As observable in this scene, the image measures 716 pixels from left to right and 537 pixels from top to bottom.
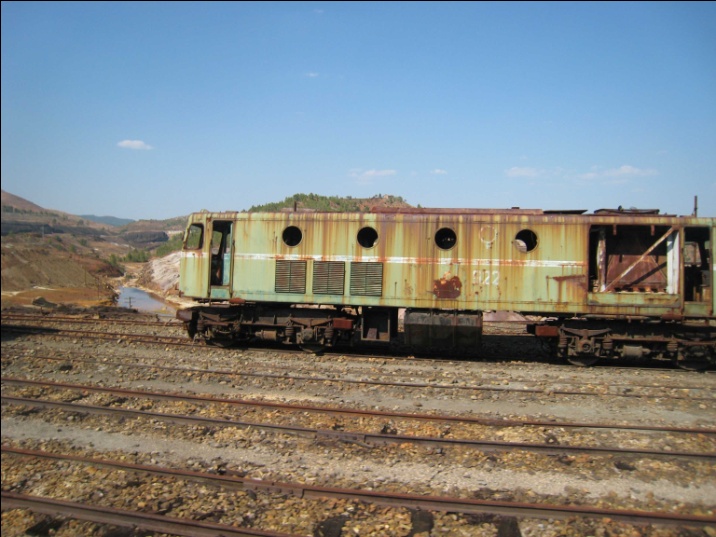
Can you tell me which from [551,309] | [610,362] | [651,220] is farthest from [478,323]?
[651,220]

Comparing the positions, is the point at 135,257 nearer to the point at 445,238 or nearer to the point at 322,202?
the point at 322,202

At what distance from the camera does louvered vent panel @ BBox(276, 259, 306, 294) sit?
12844 mm

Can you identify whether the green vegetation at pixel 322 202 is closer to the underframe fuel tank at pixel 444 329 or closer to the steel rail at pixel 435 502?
the underframe fuel tank at pixel 444 329

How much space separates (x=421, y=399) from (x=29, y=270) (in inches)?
281

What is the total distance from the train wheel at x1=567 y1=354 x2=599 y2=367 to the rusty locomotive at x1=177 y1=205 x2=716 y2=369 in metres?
0.03

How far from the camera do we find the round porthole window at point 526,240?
11.9m

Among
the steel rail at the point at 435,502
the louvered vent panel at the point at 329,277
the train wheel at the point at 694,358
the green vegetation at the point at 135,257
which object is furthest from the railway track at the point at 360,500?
the green vegetation at the point at 135,257

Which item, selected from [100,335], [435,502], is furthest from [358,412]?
[100,335]

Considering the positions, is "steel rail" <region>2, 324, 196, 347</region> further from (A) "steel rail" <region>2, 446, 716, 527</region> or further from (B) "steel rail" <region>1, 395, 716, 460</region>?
(A) "steel rail" <region>2, 446, 716, 527</region>

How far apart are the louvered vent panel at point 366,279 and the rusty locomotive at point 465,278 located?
0.09 feet

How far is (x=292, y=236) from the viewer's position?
13.2m

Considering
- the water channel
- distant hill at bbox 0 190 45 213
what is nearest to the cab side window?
distant hill at bbox 0 190 45 213

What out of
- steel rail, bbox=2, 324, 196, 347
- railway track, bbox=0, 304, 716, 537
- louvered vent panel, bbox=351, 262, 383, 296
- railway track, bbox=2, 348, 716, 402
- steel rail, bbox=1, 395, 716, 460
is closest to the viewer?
railway track, bbox=0, 304, 716, 537

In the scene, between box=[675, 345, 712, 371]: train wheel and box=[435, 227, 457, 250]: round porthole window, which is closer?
box=[675, 345, 712, 371]: train wheel
